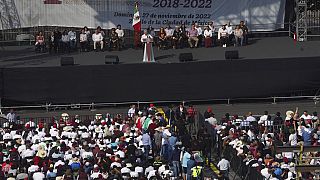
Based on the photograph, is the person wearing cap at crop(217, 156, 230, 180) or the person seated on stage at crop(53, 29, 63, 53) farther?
the person seated on stage at crop(53, 29, 63, 53)

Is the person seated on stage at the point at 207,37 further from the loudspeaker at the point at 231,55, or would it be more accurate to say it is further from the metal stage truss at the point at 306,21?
the metal stage truss at the point at 306,21

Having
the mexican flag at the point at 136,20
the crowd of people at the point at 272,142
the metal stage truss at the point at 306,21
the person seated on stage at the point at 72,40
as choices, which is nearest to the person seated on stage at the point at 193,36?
the mexican flag at the point at 136,20

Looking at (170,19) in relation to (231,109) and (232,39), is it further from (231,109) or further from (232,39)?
(231,109)

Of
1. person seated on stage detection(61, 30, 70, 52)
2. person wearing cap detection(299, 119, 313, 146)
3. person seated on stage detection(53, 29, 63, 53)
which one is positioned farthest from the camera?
person seated on stage detection(61, 30, 70, 52)

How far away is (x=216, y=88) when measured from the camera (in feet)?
145

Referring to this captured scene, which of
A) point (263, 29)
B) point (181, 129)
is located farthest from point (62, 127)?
point (263, 29)

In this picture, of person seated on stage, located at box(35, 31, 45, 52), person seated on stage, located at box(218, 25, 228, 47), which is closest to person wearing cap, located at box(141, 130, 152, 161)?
person seated on stage, located at box(218, 25, 228, 47)

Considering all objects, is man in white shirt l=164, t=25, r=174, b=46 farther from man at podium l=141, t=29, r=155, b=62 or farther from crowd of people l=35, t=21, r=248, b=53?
man at podium l=141, t=29, r=155, b=62

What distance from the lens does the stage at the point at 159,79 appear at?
1700 inches

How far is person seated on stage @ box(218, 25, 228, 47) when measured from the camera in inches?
1847

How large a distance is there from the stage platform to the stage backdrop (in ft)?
5.67

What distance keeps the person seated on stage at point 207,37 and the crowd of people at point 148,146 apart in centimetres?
939

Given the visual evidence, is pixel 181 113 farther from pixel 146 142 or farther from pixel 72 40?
pixel 72 40

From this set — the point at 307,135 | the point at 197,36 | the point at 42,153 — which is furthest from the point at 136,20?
the point at 42,153
